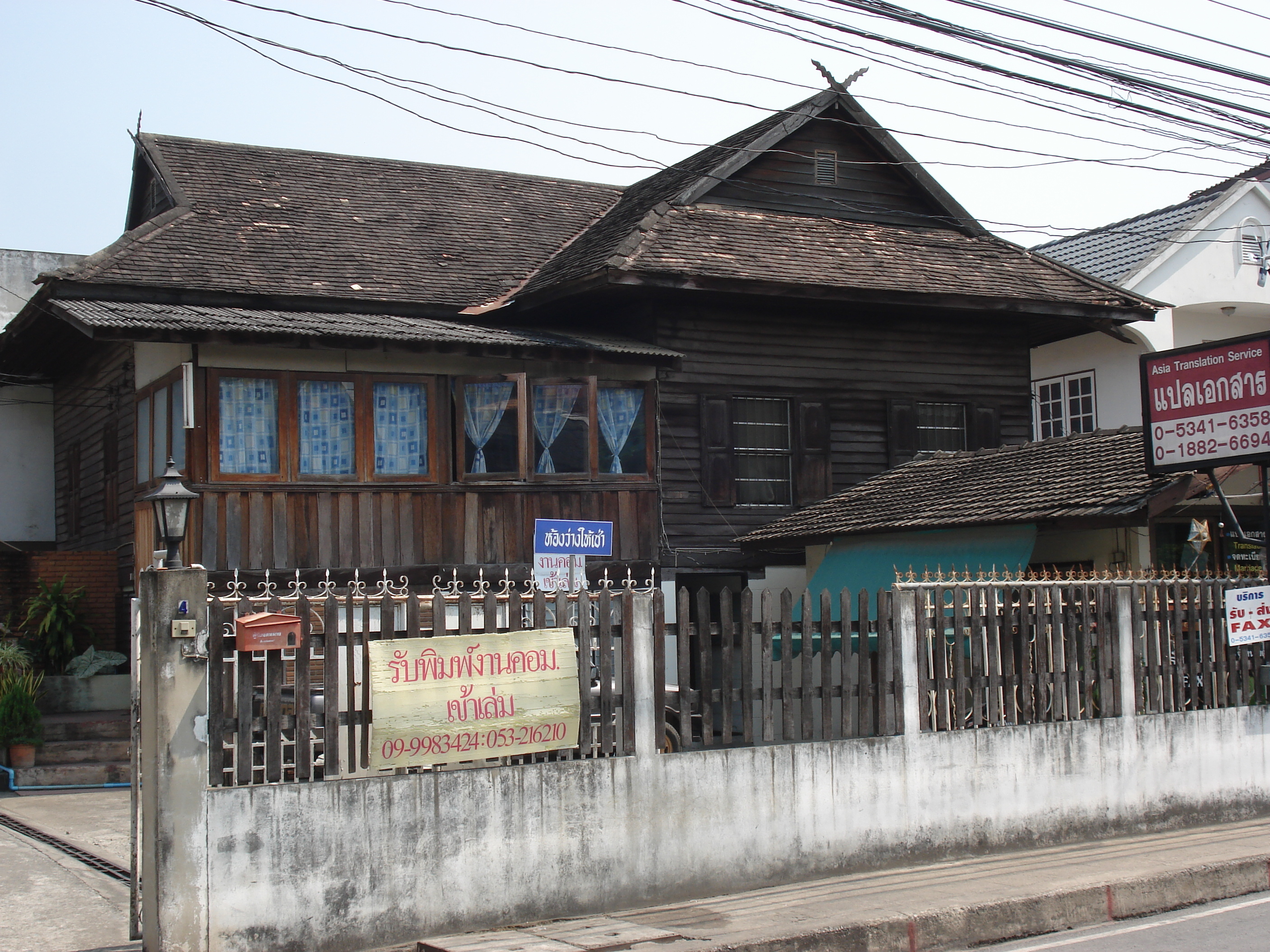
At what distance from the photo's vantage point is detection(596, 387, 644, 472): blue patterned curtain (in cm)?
1636

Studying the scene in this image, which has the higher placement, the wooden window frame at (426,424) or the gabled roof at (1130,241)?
the gabled roof at (1130,241)

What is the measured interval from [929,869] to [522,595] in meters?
3.48

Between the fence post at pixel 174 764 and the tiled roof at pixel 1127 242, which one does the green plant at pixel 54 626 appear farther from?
the tiled roof at pixel 1127 242

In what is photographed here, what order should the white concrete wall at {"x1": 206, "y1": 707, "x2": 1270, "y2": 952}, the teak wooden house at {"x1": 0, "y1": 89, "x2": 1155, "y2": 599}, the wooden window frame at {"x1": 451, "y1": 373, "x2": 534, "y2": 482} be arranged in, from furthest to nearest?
the wooden window frame at {"x1": 451, "y1": 373, "x2": 534, "y2": 482} → the teak wooden house at {"x1": 0, "y1": 89, "x2": 1155, "y2": 599} → the white concrete wall at {"x1": 206, "y1": 707, "x2": 1270, "y2": 952}

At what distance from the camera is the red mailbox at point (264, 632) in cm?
714

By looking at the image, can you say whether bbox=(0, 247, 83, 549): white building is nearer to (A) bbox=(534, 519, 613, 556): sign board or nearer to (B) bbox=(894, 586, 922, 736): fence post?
(A) bbox=(534, 519, 613, 556): sign board

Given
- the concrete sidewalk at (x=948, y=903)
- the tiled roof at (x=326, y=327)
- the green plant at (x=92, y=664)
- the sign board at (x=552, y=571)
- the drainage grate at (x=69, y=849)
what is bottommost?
the concrete sidewalk at (x=948, y=903)

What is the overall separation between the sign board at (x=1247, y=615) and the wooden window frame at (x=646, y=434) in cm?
726

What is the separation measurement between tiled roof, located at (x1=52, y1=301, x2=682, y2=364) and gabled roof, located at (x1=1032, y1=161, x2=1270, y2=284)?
1236 cm

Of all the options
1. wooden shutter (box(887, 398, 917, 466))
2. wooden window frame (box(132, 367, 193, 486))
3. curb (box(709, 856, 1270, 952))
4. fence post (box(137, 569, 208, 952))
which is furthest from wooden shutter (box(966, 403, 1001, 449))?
fence post (box(137, 569, 208, 952))

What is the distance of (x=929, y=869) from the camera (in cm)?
905

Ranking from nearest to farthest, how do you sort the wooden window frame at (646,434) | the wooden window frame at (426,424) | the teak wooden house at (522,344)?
the teak wooden house at (522,344), the wooden window frame at (426,424), the wooden window frame at (646,434)

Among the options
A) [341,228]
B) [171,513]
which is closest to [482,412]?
[341,228]

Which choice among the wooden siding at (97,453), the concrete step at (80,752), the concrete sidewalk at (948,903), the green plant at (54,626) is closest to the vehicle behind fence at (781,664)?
the concrete sidewalk at (948,903)
